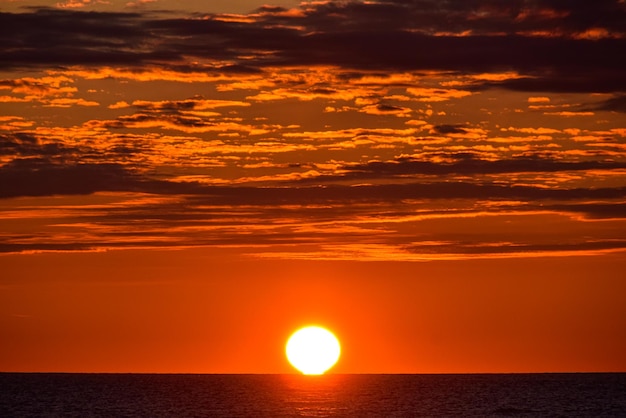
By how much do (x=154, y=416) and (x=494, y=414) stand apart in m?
37.3

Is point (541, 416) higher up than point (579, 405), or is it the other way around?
point (579, 405)

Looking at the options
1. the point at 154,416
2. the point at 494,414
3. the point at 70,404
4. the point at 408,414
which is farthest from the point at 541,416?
the point at 70,404

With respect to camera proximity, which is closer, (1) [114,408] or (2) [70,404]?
(1) [114,408]

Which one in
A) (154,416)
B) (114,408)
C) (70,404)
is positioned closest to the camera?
(154,416)

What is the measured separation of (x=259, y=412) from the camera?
15038 cm

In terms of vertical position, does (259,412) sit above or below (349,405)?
below

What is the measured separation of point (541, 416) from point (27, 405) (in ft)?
215

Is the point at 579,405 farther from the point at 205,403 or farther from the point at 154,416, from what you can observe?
the point at 154,416

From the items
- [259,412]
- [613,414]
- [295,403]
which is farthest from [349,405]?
[613,414]

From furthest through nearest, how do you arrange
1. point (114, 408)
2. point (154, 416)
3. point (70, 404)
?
point (70, 404)
point (114, 408)
point (154, 416)

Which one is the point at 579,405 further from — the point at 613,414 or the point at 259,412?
the point at 259,412

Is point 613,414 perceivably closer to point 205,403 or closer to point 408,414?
point 408,414

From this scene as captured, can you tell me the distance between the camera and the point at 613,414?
153625 mm

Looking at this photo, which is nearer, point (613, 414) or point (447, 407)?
point (613, 414)
